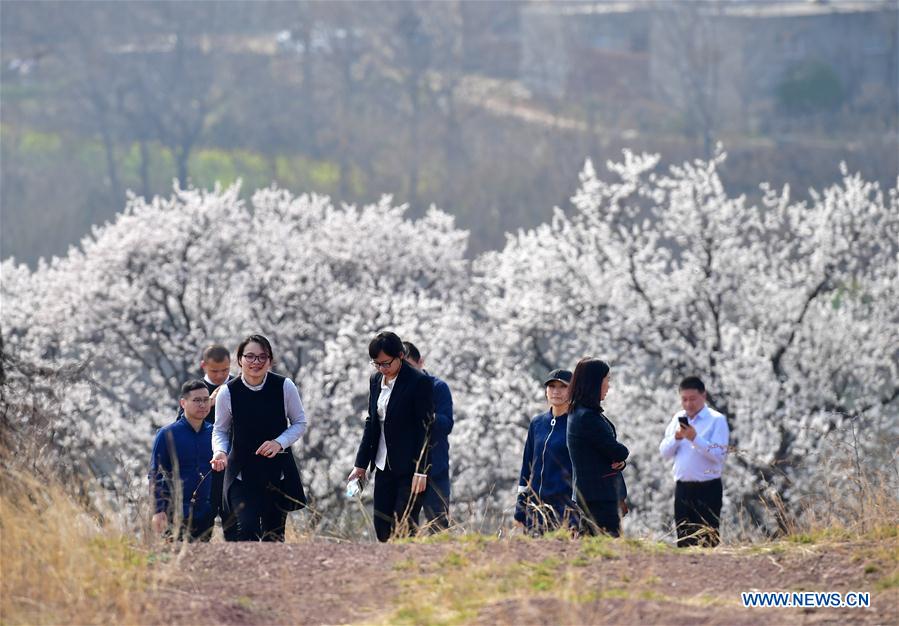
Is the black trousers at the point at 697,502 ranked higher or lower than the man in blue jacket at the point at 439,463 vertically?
lower

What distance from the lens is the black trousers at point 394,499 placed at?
24.9 ft

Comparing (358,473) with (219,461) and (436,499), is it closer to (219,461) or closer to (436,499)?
(436,499)

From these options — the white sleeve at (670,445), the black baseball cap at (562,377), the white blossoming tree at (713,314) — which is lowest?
the white sleeve at (670,445)

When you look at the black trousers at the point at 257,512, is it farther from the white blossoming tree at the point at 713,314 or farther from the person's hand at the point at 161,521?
the white blossoming tree at the point at 713,314

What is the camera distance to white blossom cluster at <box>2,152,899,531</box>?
65.2ft

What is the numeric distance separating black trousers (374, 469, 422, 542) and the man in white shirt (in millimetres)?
1960

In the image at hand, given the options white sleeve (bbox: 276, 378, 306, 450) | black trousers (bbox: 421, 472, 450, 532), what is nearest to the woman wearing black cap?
black trousers (bbox: 421, 472, 450, 532)

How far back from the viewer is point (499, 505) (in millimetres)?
20266

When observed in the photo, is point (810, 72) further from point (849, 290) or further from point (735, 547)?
point (735, 547)

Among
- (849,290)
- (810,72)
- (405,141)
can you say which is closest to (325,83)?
(405,141)

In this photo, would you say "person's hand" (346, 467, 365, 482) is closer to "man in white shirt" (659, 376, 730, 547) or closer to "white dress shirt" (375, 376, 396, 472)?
"white dress shirt" (375, 376, 396, 472)

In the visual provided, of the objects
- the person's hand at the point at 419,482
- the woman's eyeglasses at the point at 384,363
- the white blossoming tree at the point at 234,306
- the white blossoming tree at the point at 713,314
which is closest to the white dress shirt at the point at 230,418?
the woman's eyeglasses at the point at 384,363

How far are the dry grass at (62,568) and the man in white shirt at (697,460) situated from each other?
3.97 metres

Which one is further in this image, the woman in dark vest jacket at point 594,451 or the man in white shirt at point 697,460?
the man in white shirt at point 697,460
